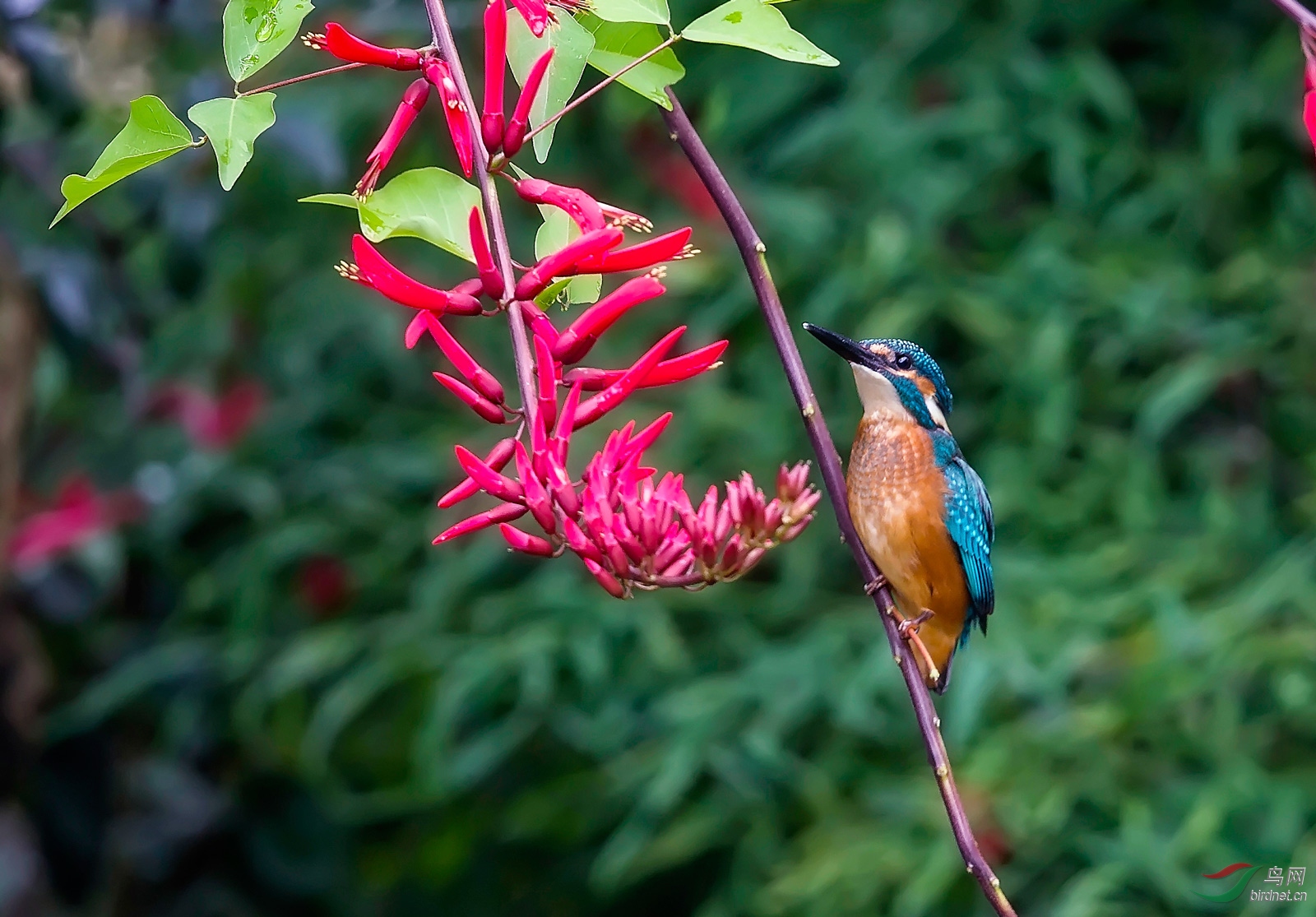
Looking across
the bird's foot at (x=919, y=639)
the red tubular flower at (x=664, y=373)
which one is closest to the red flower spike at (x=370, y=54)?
the red tubular flower at (x=664, y=373)

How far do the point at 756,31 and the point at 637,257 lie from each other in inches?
6.1

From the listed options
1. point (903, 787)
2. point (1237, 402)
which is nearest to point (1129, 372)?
point (1237, 402)

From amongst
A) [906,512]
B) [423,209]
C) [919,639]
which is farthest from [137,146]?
[906,512]

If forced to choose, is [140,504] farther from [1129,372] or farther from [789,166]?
[1129,372]

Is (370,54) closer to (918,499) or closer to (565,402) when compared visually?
(565,402)

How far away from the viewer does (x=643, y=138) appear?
2949 millimetres

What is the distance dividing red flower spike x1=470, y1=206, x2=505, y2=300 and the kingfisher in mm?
878

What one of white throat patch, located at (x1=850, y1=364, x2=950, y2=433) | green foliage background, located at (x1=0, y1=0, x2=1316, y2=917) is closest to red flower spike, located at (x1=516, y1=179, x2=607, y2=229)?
white throat patch, located at (x1=850, y1=364, x2=950, y2=433)

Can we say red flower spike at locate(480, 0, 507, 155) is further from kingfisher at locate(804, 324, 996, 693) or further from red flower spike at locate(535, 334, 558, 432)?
kingfisher at locate(804, 324, 996, 693)

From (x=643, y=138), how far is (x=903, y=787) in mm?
1436

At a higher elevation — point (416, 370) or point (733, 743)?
point (416, 370)

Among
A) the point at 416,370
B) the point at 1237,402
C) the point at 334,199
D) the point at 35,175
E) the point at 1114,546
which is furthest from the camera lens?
the point at 416,370

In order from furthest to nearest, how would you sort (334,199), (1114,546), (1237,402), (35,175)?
(1237,402), (1114,546), (35,175), (334,199)

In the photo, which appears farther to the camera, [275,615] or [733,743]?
[275,615]
